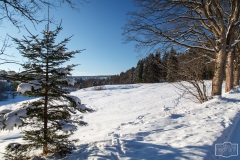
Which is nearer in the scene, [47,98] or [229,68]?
[47,98]

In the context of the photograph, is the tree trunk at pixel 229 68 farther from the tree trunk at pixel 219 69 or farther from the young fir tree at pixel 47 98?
the young fir tree at pixel 47 98

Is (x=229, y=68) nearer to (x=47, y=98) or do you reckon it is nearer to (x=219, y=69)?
(x=219, y=69)

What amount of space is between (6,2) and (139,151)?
3340 millimetres

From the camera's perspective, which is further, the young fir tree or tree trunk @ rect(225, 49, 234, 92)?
tree trunk @ rect(225, 49, 234, 92)

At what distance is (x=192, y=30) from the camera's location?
6496mm

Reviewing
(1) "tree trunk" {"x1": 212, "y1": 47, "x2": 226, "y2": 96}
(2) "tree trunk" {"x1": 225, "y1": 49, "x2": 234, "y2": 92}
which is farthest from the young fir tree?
(2) "tree trunk" {"x1": 225, "y1": 49, "x2": 234, "y2": 92}

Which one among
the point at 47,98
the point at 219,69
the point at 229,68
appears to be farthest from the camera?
the point at 229,68

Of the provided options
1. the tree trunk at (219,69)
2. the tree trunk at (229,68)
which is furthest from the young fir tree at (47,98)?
the tree trunk at (229,68)

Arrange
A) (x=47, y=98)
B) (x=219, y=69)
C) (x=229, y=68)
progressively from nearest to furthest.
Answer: (x=47, y=98), (x=219, y=69), (x=229, y=68)

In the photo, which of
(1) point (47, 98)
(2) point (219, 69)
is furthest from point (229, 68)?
(1) point (47, 98)

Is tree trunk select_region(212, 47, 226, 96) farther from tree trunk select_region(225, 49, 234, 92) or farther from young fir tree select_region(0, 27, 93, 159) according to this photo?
young fir tree select_region(0, 27, 93, 159)

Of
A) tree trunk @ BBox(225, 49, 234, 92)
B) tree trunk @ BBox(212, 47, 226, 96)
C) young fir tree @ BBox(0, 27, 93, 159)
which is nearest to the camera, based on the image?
young fir tree @ BBox(0, 27, 93, 159)

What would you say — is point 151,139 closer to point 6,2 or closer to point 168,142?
point 168,142

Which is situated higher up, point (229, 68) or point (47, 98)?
point (229, 68)
